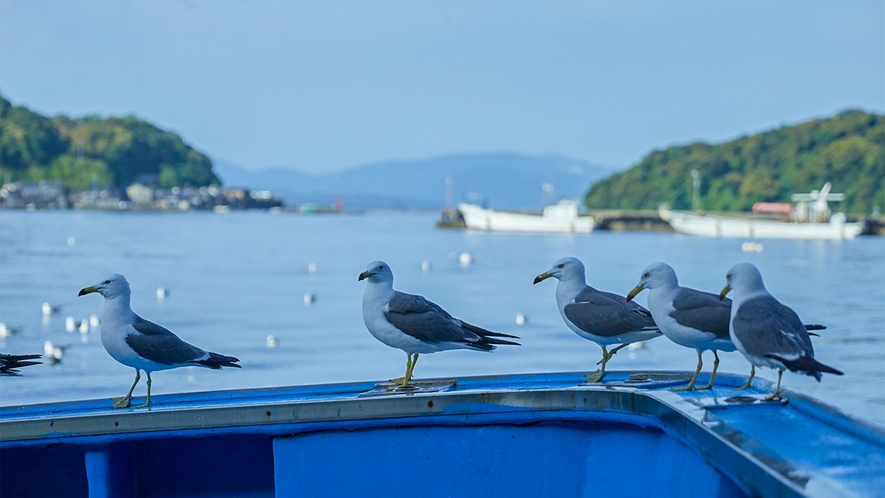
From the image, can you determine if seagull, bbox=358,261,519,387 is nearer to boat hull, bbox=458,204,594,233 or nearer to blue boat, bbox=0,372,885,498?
Answer: blue boat, bbox=0,372,885,498

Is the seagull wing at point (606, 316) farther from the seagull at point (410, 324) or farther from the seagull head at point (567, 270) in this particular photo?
the seagull at point (410, 324)

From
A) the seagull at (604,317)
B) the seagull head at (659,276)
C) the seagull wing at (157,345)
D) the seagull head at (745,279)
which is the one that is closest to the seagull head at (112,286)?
the seagull wing at (157,345)

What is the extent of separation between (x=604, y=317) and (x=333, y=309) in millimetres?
18347

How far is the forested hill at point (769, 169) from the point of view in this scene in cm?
9312

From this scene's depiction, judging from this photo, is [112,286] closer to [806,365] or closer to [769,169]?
[806,365]

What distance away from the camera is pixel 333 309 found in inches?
901

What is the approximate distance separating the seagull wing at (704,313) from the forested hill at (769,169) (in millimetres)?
95066

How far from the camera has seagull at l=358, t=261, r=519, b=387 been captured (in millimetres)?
4914

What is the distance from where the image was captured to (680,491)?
3.49m

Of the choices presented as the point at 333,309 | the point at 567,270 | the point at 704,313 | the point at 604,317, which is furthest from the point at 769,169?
the point at 704,313

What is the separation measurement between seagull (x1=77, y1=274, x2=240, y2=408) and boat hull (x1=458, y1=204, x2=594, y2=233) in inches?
3237

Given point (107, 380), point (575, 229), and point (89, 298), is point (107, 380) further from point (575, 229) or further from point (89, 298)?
point (575, 229)

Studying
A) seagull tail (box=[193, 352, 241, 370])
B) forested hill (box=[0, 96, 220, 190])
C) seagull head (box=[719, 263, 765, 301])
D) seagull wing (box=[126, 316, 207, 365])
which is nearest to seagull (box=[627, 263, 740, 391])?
seagull head (box=[719, 263, 765, 301])

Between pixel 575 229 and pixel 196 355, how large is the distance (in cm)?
8302
